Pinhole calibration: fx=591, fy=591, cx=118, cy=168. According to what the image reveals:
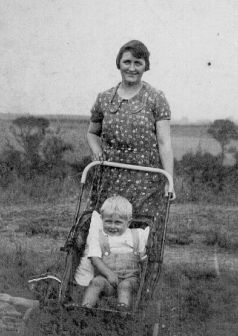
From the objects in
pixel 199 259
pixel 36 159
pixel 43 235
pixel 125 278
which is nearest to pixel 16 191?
pixel 36 159

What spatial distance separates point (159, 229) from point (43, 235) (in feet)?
10.4

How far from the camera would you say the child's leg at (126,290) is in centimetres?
348

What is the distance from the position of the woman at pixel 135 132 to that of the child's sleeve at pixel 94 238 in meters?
0.32

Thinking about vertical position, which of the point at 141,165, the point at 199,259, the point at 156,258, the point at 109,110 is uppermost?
the point at 109,110

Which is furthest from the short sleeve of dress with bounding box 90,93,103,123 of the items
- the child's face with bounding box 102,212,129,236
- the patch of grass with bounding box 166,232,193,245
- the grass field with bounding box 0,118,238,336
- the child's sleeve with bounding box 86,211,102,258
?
the patch of grass with bounding box 166,232,193,245

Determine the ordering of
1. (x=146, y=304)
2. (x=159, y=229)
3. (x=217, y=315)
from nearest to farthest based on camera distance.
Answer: (x=146, y=304), (x=159, y=229), (x=217, y=315)

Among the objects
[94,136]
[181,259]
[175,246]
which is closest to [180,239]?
[175,246]

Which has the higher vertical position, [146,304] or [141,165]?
[141,165]

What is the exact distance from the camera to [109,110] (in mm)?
4145

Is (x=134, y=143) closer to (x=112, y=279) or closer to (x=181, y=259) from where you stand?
(x=112, y=279)

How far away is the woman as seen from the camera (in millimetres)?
4047

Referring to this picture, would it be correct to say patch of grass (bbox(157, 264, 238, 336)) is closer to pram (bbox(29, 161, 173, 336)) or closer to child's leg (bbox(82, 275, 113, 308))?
pram (bbox(29, 161, 173, 336))

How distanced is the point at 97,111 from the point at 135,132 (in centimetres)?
40

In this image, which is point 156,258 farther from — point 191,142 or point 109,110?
point 191,142
